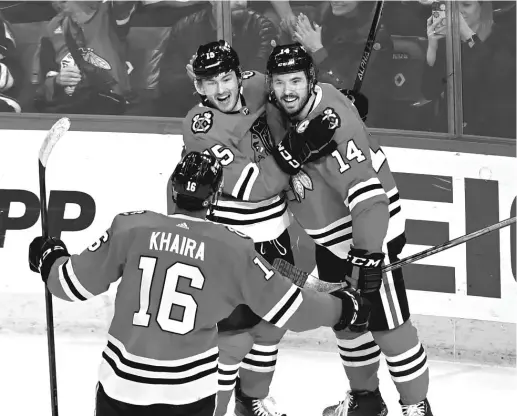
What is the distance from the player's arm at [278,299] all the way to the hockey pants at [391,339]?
641 millimetres

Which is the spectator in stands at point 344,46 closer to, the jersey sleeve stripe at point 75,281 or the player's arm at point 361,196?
the player's arm at point 361,196

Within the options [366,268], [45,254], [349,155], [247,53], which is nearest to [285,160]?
[349,155]

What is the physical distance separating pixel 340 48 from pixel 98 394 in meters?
2.52

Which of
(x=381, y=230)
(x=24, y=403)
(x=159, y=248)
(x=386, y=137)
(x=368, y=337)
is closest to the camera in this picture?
(x=159, y=248)

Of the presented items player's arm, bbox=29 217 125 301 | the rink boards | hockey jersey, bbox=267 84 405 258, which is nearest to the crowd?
the rink boards

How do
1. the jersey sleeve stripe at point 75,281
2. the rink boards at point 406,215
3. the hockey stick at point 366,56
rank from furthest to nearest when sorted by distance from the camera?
the rink boards at point 406,215
the hockey stick at point 366,56
the jersey sleeve stripe at point 75,281

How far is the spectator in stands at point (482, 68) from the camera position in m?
4.38

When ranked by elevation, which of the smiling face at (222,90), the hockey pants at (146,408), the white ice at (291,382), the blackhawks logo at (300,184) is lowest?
the white ice at (291,382)

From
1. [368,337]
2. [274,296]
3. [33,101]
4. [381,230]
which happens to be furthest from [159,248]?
[33,101]

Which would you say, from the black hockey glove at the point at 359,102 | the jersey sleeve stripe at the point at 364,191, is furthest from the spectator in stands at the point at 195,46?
the jersey sleeve stripe at the point at 364,191

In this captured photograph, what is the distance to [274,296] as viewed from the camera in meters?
2.31

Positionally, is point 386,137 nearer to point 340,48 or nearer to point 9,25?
point 340,48

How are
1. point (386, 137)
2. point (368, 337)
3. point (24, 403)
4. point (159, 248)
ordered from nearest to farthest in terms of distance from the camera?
A: point (159, 248) < point (368, 337) < point (24, 403) < point (386, 137)

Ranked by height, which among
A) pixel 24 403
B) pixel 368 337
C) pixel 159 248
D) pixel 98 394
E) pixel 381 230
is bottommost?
pixel 24 403
